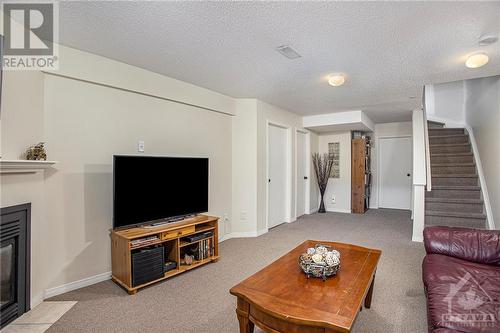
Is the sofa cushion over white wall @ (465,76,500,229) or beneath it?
beneath

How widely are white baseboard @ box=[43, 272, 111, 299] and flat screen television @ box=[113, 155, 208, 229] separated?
2.17ft

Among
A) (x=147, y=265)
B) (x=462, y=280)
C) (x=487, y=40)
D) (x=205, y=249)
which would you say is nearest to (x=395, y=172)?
(x=487, y=40)

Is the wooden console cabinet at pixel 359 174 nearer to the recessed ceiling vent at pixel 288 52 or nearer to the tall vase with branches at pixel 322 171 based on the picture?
the tall vase with branches at pixel 322 171

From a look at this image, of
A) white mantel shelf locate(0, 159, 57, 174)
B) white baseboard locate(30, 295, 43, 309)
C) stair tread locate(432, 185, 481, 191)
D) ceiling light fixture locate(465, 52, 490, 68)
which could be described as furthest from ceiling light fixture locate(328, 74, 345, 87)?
white baseboard locate(30, 295, 43, 309)

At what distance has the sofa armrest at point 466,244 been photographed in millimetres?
2135

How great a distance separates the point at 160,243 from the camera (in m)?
2.69

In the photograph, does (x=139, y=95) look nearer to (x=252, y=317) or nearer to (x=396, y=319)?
(x=252, y=317)

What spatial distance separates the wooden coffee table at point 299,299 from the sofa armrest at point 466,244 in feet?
2.65

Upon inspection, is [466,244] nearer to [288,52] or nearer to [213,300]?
[213,300]

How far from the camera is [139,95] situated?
10.0 ft

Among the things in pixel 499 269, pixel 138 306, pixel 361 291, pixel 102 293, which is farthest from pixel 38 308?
pixel 499 269

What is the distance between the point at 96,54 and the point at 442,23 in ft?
10.4

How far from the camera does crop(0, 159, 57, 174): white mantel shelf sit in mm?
1868

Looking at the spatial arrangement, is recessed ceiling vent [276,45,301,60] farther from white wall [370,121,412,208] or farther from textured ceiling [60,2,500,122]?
white wall [370,121,412,208]
